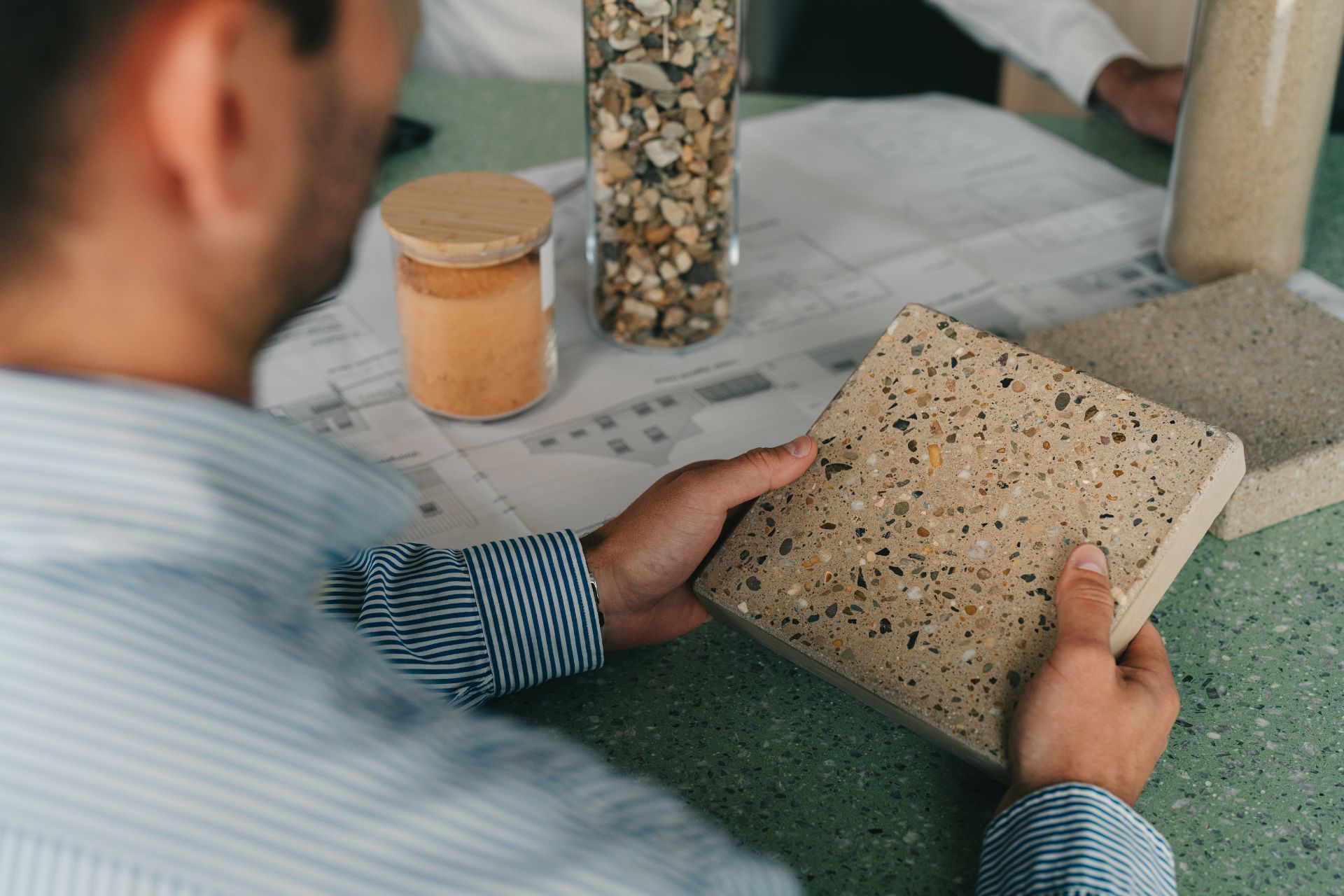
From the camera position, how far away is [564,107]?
145 cm

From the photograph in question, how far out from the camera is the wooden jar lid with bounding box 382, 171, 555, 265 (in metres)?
0.82

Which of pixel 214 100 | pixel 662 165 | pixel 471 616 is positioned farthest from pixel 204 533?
pixel 662 165

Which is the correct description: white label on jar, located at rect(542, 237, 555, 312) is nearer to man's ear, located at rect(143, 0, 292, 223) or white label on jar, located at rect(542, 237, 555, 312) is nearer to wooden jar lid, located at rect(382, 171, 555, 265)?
wooden jar lid, located at rect(382, 171, 555, 265)

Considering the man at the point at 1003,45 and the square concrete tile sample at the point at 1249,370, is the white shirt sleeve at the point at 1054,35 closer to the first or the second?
the man at the point at 1003,45

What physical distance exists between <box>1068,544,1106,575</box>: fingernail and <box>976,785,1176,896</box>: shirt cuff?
0.12 meters

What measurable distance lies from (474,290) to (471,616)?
25 centimetres


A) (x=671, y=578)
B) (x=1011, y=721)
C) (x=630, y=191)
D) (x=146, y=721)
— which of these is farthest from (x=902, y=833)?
(x=630, y=191)

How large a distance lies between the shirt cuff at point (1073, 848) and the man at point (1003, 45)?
96 cm


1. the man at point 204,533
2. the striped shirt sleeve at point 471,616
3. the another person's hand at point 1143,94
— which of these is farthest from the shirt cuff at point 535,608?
the another person's hand at point 1143,94

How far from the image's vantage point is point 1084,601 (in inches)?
24.3

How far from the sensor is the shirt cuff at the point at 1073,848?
0.53 metres

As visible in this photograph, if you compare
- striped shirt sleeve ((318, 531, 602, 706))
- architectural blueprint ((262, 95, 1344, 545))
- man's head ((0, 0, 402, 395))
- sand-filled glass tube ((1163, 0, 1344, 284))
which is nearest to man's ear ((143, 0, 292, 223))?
man's head ((0, 0, 402, 395))

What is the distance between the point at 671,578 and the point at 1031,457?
0.74 ft

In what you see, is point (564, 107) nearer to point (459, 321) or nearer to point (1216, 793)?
point (459, 321)
